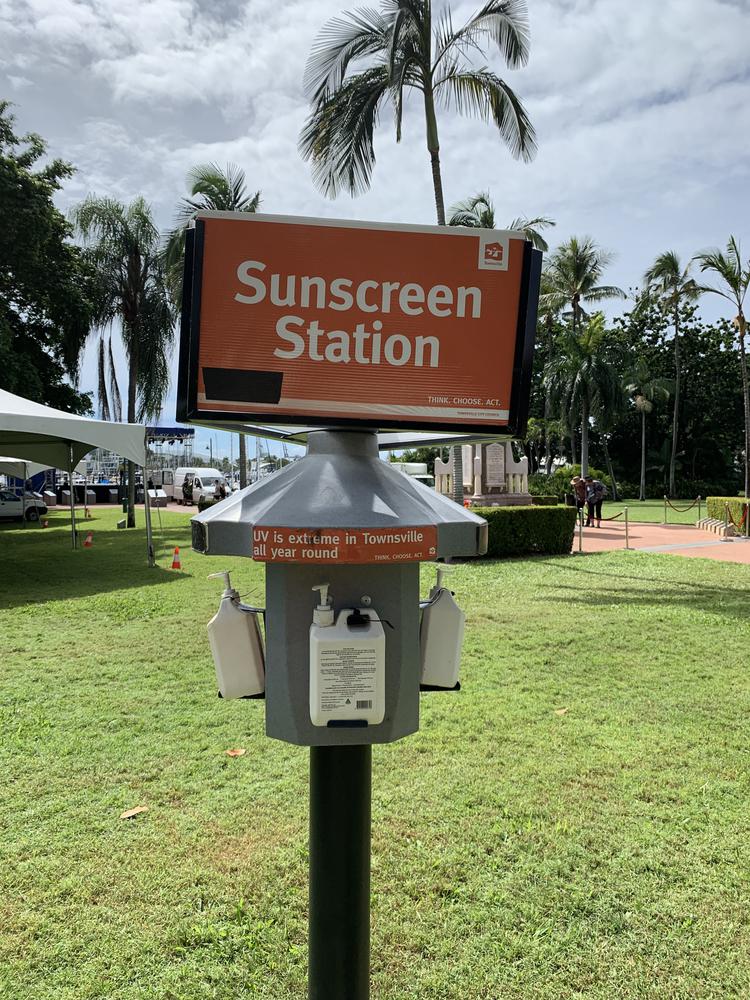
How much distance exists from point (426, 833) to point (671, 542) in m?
14.2

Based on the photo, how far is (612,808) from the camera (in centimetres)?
344

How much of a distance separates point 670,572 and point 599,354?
78.9 feet

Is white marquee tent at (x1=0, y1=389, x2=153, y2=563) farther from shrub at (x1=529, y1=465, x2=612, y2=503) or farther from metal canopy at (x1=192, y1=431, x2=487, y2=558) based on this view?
shrub at (x1=529, y1=465, x2=612, y2=503)

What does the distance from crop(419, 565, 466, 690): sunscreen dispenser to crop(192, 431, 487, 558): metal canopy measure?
178 millimetres

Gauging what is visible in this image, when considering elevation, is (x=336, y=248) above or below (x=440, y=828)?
above

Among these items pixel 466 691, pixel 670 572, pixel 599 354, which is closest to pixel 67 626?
pixel 466 691

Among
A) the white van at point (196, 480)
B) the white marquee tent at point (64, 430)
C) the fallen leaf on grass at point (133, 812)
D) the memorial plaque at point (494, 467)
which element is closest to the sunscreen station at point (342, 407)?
the fallen leaf on grass at point (133, 812)

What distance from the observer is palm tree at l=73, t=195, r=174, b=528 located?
22.0m

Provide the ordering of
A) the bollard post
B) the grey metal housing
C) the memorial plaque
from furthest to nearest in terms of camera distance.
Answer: the memorial plaque < the bollard post < the grey metal housing

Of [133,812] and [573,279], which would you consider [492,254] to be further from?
[573,279]

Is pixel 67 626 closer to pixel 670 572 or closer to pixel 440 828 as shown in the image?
pixel 440 828

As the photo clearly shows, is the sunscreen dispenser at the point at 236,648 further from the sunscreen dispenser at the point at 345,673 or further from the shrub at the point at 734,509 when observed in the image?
the shrub at the point at 734,509

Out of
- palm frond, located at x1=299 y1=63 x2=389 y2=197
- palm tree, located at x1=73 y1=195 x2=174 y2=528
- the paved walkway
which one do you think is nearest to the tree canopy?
palm tree, located at x1=73 y1=195 x2=174 y2=528

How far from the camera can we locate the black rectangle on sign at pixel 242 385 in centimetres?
176
